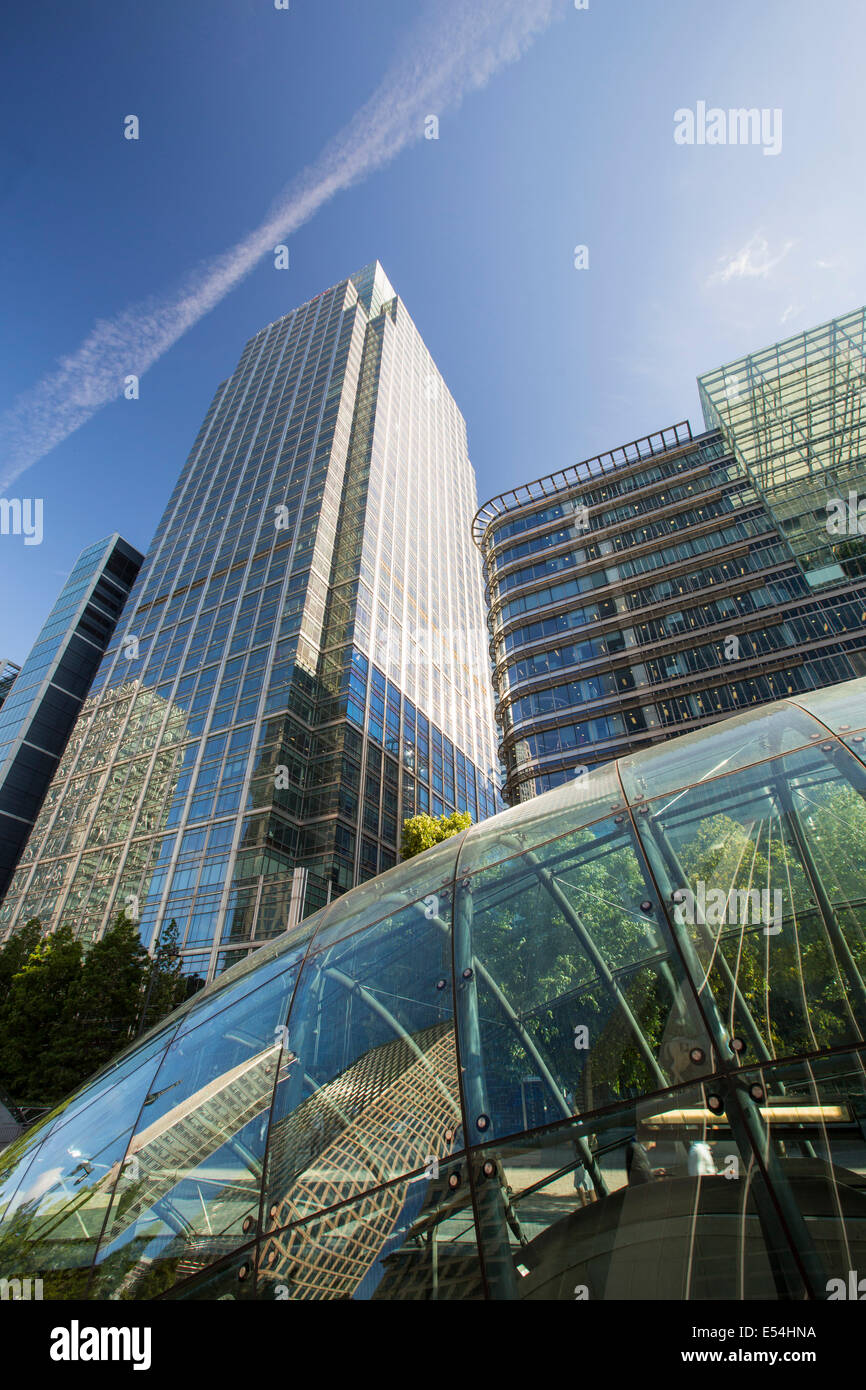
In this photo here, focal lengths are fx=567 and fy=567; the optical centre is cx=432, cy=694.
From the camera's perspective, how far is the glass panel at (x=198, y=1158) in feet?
14.7

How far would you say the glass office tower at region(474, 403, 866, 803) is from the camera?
1405 inches

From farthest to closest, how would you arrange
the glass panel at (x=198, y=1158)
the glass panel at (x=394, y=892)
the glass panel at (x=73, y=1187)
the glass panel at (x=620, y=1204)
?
the glass panel at (x=394, y=892)
the glass panel at (x=73, y=1187)
the glass panel at (x=198, y=1158)
the glass panel at (x=620, y=1204)

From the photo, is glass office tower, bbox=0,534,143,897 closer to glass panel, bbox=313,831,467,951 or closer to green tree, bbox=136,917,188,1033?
green tree, bbox=136,917,188,1033

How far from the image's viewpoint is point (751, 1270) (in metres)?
3.41

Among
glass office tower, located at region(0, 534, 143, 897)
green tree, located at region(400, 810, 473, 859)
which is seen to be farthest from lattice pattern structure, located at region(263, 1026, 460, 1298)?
glass office tower, located at region(0, 534, 143, 897)

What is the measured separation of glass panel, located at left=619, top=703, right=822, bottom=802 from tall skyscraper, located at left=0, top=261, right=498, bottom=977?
34.8 meters

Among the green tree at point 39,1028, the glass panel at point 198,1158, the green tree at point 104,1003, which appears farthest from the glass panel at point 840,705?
the green tree at point 39,1028

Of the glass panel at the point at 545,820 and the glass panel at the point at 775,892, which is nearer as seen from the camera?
the glass panel at the point at 775,892

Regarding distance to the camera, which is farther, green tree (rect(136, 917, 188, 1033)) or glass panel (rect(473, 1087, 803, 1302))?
green tree (rect(136, 917, 188, 1033))

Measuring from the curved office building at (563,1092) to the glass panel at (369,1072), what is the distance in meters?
0.02

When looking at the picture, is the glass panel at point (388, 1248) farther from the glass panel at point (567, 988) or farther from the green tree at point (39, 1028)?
the green tree at point (39, 1028)

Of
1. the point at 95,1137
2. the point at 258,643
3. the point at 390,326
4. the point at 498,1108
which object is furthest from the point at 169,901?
the point at 390,326

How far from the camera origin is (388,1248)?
4016mm
